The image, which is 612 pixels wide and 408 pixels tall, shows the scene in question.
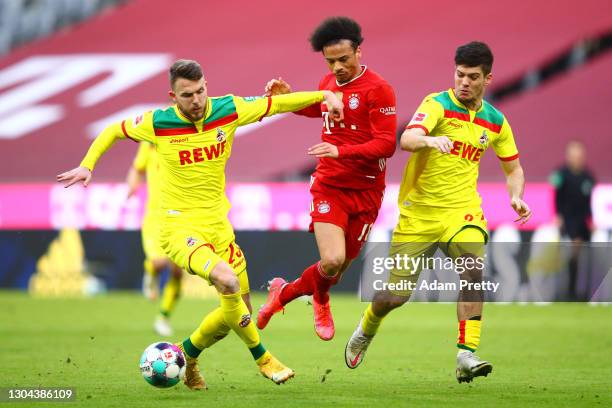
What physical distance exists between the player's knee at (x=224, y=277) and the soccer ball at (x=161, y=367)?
603 millimetres

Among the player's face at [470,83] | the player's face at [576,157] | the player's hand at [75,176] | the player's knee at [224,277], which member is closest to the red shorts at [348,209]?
the player's face at [470,83]

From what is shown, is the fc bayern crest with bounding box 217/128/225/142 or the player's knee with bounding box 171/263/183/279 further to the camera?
the player's knee with bounding box 171/263/183/279

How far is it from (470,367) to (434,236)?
3.85 ft

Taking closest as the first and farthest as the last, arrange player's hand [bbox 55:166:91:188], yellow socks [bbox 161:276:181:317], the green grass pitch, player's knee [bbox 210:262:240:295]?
player's hand [bbox 55:166:91:188], player's knee [bbox 210:262:240:295], the green grass pitch, yellow socks [bbox 161:276:181:317]

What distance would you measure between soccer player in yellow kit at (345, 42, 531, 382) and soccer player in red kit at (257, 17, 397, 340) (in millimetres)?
292

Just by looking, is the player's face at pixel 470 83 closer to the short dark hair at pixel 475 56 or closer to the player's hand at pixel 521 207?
the short dark hair at pixel 475 56

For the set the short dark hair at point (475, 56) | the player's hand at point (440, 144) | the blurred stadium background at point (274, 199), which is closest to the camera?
the player's hand at point (440, 144)

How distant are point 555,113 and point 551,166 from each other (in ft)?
4.04

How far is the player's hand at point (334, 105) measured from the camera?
8.71 meters

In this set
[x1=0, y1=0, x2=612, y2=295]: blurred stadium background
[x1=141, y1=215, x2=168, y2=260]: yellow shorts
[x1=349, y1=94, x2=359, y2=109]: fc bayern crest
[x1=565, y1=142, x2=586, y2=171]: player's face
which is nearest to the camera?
[x1=349, y1=94, x2=359, y2=109]: fc bayern crest

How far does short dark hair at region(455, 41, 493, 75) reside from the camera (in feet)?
28.9

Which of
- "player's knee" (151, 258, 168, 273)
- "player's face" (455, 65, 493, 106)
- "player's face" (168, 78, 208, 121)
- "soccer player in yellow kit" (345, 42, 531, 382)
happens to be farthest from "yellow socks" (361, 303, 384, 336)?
"player's knee" (151, 258, 168, 273)

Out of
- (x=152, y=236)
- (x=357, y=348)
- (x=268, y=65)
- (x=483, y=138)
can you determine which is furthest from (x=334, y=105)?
(x=268, y=65)

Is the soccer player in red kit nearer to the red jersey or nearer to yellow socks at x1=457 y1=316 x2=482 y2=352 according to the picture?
the red jersey
